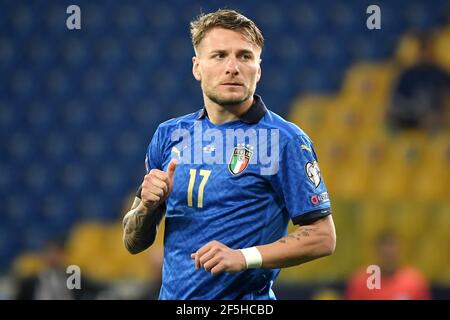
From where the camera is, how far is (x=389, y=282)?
20.0ft

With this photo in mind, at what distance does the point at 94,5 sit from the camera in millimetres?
11305

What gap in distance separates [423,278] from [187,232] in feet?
13.9

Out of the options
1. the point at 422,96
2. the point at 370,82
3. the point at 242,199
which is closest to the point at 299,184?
the point at 242,199

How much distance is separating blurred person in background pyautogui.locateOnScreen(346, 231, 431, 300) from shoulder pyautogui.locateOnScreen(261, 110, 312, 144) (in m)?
3.05

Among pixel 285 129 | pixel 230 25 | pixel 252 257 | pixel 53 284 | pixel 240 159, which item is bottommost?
pixel 53 284

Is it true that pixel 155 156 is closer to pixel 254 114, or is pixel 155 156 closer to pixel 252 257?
pixel 254 114

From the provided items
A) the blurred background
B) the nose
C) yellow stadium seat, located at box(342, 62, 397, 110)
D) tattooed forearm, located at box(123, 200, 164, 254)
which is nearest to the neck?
the nose

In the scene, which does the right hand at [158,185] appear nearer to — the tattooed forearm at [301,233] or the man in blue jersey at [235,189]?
the man in blue jersey at [235,189]

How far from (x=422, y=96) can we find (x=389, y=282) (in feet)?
9.86

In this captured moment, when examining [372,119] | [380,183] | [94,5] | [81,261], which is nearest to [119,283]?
[81,261]

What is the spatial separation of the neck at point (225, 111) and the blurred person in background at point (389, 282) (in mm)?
3063

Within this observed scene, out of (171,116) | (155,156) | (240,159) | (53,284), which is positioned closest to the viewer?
(240,159)

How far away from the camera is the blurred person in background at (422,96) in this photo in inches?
336

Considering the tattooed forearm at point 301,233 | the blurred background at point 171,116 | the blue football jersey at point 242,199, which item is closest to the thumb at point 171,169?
the blue football jersey at point 242,199
